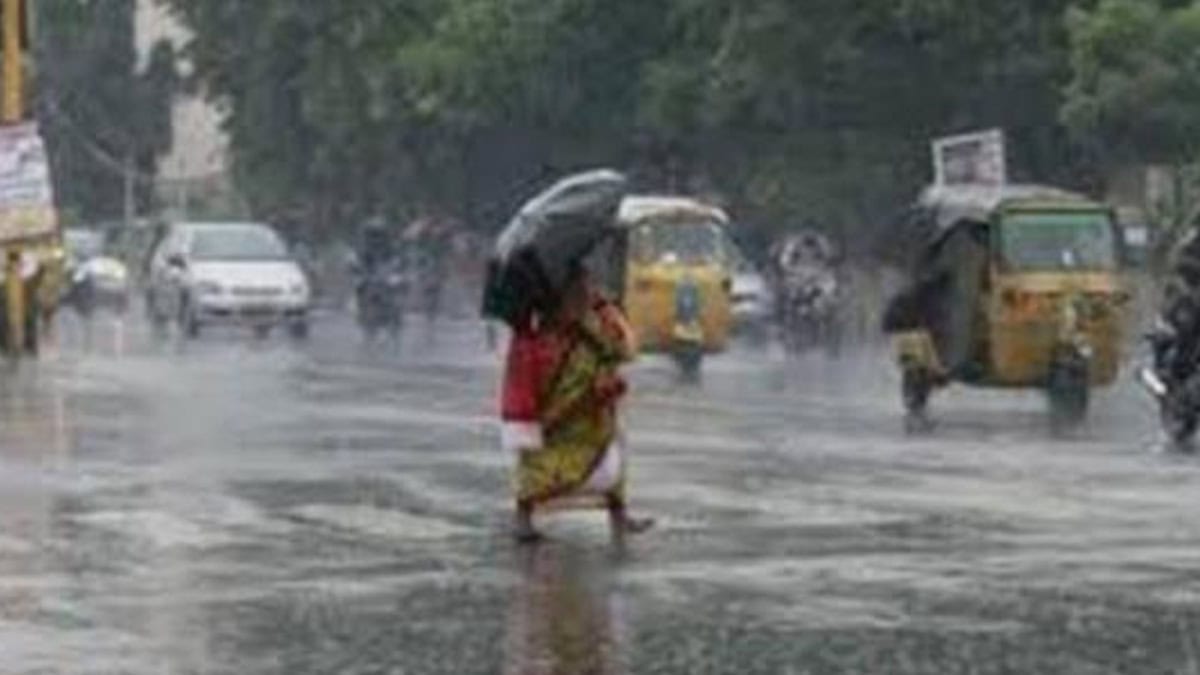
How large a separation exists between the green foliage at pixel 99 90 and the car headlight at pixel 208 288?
1541 inches

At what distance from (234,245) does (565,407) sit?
3264 cm

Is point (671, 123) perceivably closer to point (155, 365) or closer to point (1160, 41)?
point (1160, 41)

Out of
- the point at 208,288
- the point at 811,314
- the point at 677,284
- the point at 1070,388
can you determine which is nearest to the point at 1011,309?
the point at 1070,388

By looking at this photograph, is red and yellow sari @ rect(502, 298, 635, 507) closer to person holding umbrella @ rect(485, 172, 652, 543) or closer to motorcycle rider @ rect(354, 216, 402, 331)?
person holding umbrella @ rect(485, 172, 652, 543)

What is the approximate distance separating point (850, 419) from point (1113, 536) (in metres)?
10.2

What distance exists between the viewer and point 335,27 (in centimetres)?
5856

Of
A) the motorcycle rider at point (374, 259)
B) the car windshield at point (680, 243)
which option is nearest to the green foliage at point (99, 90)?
the motorcycle rider at point (374, 259)

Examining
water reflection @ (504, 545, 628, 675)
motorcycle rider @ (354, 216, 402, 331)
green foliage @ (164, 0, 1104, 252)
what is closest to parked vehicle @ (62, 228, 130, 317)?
green foliage @ (164, 0, 1104, 252)

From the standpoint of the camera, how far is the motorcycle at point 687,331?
111 feet

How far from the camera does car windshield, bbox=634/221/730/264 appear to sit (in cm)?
3497

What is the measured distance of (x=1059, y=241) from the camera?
2656cm

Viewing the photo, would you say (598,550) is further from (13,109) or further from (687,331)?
(13,109)

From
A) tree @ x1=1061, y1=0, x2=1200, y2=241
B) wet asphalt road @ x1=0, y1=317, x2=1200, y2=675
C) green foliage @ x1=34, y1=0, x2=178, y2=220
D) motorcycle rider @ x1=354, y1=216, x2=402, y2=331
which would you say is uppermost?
green foliage @ x1=34, y1=0, x2=178, y2=220

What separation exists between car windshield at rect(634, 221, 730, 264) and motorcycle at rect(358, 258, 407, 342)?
10.6m
